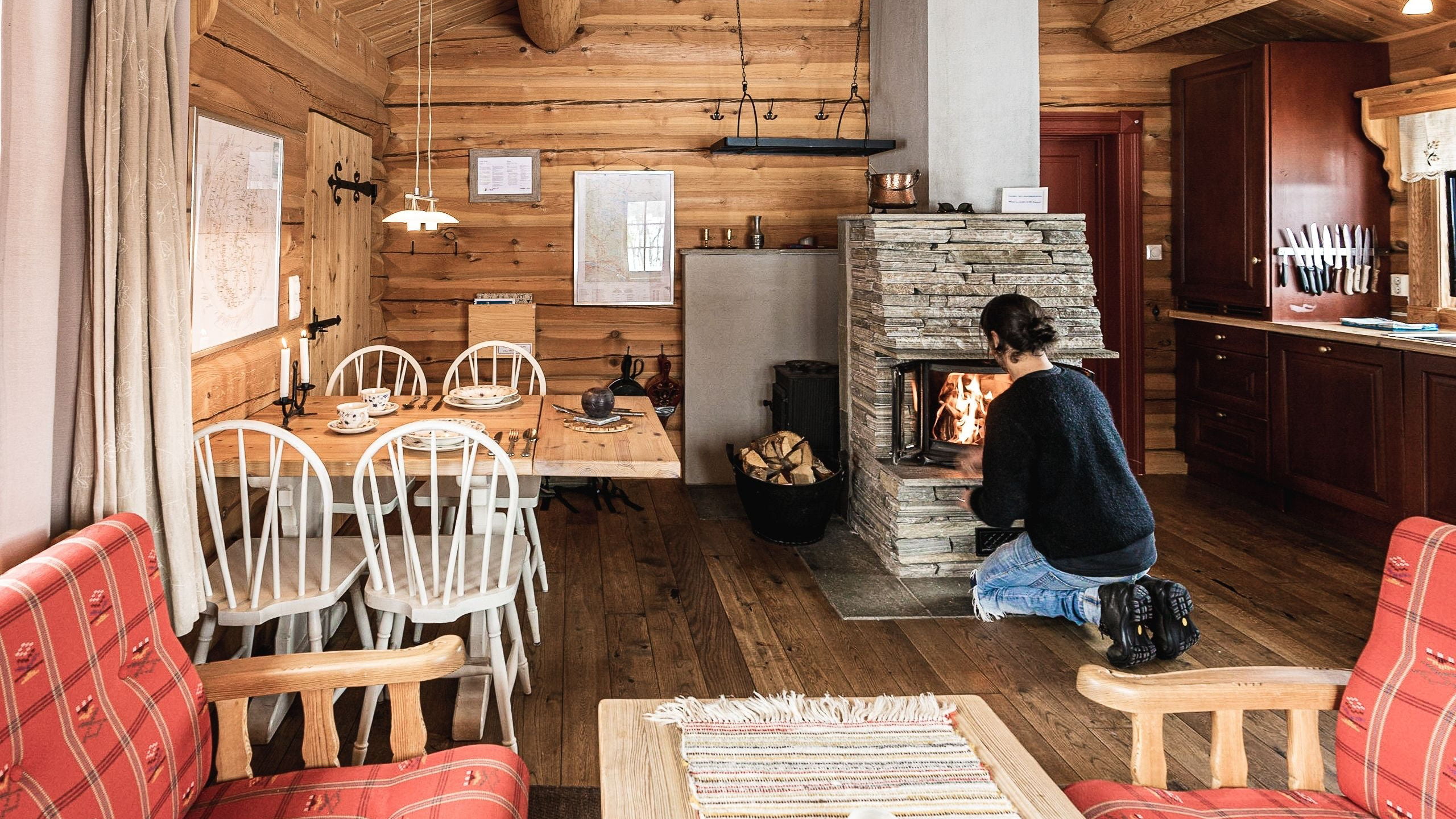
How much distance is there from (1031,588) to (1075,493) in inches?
19.0

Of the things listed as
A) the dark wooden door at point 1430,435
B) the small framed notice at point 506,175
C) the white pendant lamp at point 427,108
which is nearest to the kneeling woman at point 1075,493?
the dark wooden door at point 1430,435

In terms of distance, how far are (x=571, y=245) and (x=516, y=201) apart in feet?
1.25

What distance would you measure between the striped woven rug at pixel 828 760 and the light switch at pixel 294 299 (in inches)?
118

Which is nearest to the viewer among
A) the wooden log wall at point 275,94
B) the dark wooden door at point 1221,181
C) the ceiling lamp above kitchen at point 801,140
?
the wooden log wall at point 275,94

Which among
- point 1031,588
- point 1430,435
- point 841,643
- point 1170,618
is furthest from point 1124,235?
point 841,643

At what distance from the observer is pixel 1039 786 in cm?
148

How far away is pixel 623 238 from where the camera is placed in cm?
574

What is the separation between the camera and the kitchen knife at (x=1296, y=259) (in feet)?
16.2

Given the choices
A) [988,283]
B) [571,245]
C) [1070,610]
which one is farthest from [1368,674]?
[571,245]

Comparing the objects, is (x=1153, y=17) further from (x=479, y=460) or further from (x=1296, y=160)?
(x=479, y=460)

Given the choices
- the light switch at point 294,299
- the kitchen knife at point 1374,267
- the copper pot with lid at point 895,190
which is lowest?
the light switch at point 294,299

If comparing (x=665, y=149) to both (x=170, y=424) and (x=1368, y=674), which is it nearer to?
(x=170, y=424)

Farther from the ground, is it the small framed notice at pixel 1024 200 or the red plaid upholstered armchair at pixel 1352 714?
the small framed notice at pixel 1024 200

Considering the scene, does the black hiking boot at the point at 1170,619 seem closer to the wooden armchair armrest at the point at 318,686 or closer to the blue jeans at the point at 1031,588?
the blue jeans at the point at 1031,588
